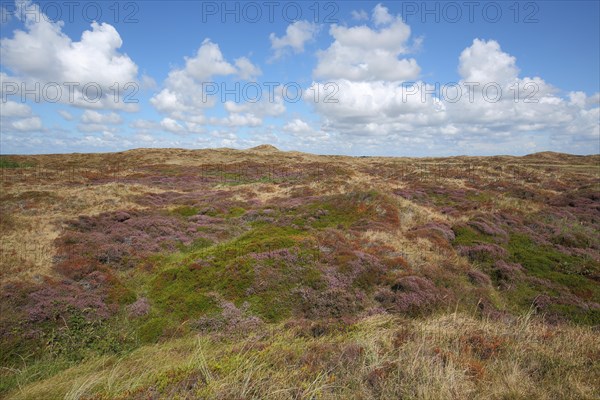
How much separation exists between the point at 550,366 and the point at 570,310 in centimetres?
807

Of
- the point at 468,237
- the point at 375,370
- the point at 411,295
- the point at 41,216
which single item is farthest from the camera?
the point at 41,216

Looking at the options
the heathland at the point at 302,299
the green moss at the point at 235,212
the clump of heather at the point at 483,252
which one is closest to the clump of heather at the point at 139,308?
the heathland at the point at 302,299

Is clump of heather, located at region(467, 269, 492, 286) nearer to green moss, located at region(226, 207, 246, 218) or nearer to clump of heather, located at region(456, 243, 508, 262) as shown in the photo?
clump of heather, located at region(456, 243, 508, 262)

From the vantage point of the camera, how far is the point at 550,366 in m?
4.95

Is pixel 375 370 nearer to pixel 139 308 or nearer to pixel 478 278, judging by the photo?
pixel 139 308

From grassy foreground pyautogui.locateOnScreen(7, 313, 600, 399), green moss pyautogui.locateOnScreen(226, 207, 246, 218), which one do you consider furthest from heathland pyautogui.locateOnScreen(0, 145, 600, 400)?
green moss pyautogui.locateOnScreen(226, 207, 246, 218)

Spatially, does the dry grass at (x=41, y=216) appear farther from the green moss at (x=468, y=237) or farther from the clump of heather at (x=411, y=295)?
the green moss at (x=468, y=237)

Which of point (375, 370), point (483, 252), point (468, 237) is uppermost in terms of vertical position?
point (375, 370)

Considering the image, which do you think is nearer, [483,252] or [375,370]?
[375,370]

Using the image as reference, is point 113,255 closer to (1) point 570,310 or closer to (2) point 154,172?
(1) point 570,310

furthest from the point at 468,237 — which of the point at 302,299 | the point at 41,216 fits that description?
the point at 41,216

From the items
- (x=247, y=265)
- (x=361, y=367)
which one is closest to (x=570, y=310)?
(x=361, y=367)

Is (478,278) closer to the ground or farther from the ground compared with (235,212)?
closer to the ground

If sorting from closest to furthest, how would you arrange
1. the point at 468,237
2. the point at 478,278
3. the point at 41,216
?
the point at 478,278 < the point at 468,237 < the point at 41,216
